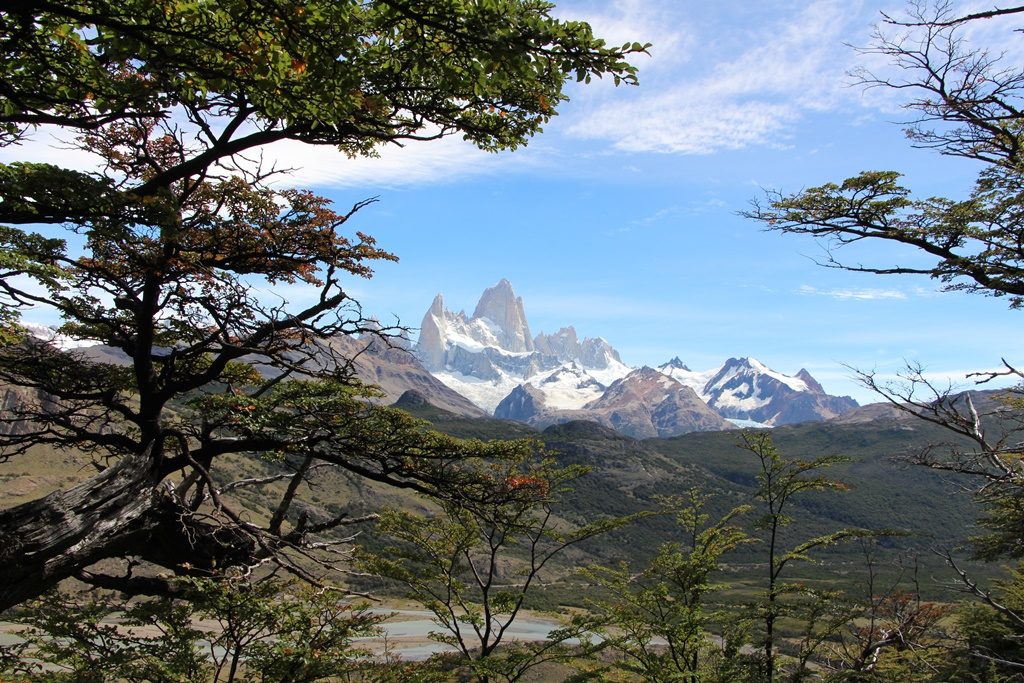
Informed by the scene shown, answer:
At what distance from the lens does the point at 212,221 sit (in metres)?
8.42

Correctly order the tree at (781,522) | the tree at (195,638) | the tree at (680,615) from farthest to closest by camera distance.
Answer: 1. the tree at (680,615)
2. the tree at (781,522)
3. the tree at (195,638)

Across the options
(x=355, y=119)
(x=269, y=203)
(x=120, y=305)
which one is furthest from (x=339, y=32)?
(x=120, y=305)

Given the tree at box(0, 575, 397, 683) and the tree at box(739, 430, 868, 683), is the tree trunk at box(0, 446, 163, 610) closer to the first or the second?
the tree at box(0, 575, 397, 683)

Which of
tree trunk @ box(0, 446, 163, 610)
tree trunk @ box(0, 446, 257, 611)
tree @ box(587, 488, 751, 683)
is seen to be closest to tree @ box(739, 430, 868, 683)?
tree @ box(587, 488, 751, 683)

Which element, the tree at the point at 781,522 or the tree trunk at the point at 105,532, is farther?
the tree at the point at 781,522

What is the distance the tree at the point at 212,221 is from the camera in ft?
16.9

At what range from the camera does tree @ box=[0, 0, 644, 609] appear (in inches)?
202

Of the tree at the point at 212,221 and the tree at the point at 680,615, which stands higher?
the tree at the point at 212,221

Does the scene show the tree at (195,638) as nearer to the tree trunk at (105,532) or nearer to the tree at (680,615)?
the tree trunk at (105,532)

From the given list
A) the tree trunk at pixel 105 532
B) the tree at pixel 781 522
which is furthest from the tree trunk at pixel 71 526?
the tree at pixel 781 522

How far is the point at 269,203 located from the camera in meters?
8.74

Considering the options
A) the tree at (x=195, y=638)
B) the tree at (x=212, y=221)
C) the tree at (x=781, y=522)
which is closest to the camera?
the tree at (x=212, y=221)

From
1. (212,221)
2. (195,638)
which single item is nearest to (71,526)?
(212,221)

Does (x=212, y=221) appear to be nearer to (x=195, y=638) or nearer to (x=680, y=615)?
(x=195, y=638)
